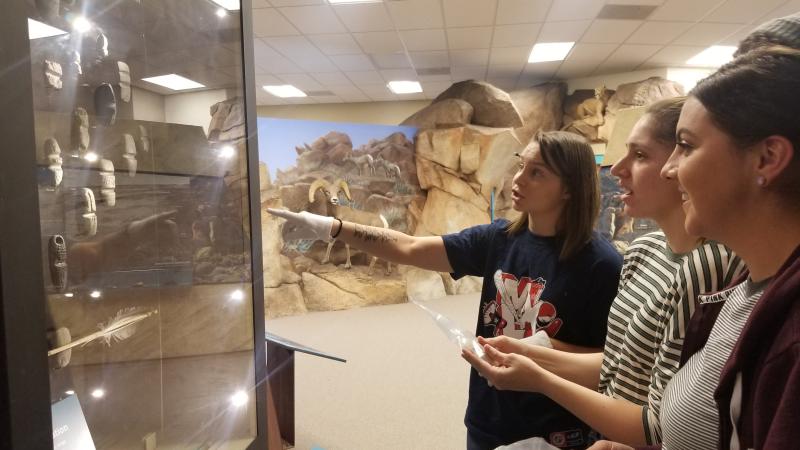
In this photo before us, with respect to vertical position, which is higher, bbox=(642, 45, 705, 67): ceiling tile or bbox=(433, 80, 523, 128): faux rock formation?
bbox=(642, 45, 705, 67): ceiling tile

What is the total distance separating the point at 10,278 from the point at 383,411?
295cm

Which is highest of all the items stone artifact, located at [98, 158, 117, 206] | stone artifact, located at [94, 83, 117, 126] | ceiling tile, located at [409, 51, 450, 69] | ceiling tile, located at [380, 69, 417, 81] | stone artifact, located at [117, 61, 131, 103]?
ceiling tile, located at [409, 51, 450, 69]

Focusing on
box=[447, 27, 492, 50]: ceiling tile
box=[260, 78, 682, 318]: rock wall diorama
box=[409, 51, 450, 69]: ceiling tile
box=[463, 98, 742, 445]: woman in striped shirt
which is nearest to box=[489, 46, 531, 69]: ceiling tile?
box=[447, 27, 492, 50]: ceiling tile

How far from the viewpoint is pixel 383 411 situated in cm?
330

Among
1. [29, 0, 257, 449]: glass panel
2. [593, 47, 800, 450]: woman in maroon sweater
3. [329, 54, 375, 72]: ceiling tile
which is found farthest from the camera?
[329, 54, 375, 72]: ceiling tile

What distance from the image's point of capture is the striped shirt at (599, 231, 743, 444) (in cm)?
95

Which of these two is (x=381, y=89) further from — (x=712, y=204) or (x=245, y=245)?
(x=712, y=204)

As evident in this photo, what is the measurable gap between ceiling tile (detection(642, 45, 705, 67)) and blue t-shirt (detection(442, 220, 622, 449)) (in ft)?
Result: 23.3

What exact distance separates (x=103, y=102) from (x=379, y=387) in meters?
3.05

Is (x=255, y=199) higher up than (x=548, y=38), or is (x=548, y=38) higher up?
(x=548, y=38)

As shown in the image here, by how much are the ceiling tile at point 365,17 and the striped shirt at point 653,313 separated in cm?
515

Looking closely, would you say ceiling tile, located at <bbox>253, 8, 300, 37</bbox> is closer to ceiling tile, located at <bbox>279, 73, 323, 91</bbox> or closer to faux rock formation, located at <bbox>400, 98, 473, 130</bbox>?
ceiling tile, located at <bbox>279, 73, 323, 91</bbox>

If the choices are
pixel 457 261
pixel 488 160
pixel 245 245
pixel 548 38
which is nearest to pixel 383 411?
pixel 457 261

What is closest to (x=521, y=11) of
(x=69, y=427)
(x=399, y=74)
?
(x=399, y=74)
